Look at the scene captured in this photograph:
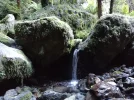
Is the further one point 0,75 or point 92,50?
point 92,50

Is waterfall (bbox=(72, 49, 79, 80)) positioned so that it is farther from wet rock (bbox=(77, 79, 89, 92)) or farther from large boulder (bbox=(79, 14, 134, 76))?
wet rock (bbox=(77, 79, 89, 92))

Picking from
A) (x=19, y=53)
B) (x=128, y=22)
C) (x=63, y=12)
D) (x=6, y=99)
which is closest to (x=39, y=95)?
(x=6, y=99)

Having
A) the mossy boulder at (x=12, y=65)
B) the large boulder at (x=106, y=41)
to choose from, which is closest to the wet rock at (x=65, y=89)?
the mossy boulder at (x=12, y=65)

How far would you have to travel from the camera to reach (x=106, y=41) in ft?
24.1

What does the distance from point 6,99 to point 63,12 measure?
19.9 ft

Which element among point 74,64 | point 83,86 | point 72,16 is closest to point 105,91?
point 83,86

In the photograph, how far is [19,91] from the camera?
6188mm

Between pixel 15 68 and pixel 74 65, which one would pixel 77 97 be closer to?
pixel 15 68

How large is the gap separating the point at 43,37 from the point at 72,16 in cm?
419

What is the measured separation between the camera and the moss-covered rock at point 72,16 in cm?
1048

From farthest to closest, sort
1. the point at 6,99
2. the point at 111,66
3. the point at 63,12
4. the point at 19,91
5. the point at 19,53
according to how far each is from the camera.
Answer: the point at 63,12
the point at 111,66
the point at 19,53
the point at 19,91
the point at 6,99

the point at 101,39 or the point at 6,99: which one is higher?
the point at 101,39

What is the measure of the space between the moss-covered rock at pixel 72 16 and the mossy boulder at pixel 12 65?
4314 mm

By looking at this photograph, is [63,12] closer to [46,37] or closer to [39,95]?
[46,37]
